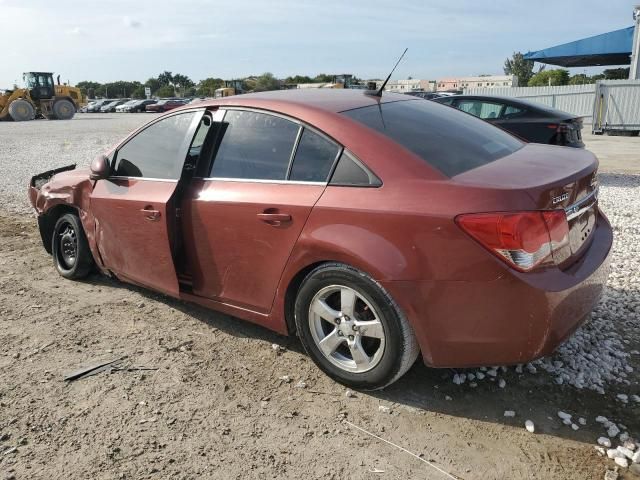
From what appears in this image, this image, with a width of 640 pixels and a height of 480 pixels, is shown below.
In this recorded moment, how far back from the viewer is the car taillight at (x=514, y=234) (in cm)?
246

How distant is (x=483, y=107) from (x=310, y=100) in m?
7.30

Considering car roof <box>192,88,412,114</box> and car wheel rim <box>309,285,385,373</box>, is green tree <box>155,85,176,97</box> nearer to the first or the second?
car roof <box>192,88,412,114</box>

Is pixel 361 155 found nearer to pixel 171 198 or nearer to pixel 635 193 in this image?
pixel 171 198

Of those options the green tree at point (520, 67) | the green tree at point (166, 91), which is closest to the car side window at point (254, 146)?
the green tree at point (520, 67)

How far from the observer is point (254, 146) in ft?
11.4

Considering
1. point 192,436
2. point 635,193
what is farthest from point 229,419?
point 635,193

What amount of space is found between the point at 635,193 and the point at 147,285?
7384 mm

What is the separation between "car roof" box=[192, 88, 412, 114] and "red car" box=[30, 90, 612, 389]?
0.7 inches

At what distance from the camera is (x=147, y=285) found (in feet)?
13.4

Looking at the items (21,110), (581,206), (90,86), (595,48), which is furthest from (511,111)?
→ (90,86)

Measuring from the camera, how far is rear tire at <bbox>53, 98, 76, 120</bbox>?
3633cm

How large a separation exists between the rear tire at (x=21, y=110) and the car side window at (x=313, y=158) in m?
36.8

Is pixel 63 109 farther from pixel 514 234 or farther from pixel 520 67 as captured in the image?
pixel 520 67

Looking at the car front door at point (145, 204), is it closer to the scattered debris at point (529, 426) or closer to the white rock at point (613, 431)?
the scattered debris at point (529, 426)
